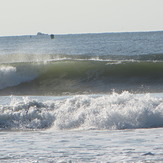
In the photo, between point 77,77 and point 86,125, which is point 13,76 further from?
point 86,125

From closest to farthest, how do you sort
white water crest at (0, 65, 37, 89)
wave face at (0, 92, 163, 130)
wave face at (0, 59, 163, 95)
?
wave face at (0, 92, 163, 130), wave face at (0, 59, 163, 95), white water crest at (0, 65, 37, 89)

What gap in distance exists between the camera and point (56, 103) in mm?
13578

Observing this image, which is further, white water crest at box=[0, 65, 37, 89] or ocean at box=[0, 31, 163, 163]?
white water crest at box=[0, 65, 37, 89]

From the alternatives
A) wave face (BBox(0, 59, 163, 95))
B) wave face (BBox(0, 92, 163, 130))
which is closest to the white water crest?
wave face (BBox(0, 59, 163, 95))

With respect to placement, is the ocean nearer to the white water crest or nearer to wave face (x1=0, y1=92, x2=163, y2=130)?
wave face (x1=0, y1=92, x2=163, y2=130)

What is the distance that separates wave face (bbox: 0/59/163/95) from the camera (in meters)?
20.5

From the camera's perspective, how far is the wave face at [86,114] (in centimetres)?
1130

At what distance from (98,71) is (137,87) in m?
4.18

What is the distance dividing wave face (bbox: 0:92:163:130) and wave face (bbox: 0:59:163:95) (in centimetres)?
562

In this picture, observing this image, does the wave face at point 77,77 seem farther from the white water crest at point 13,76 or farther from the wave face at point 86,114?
the wave face at point 86,114

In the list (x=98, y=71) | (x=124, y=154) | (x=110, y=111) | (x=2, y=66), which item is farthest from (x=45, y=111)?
(x=2, y=66)

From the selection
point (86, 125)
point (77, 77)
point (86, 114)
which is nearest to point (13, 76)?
point (77, 77)

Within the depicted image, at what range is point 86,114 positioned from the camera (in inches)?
472

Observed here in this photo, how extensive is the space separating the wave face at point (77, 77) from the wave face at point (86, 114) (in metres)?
5.62
